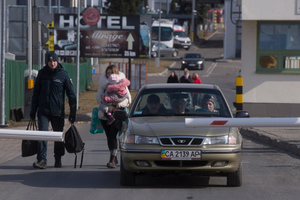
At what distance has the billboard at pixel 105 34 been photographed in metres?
32.2

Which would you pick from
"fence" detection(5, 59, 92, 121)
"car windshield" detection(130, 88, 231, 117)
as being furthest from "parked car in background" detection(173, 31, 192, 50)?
"car windshield" detection(130, 88, 231, 117)

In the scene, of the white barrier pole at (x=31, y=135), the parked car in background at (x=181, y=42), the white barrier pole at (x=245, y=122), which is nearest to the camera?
the white barrier pole at (x=31, y=135)

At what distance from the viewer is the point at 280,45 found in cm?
1970

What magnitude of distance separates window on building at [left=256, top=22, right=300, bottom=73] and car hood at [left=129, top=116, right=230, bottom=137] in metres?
11.8

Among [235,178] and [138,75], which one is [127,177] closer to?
[235,178]

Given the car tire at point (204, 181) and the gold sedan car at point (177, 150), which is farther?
the car tire at point (204, 181)

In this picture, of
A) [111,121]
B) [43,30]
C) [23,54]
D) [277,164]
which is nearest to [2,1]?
[43,30]

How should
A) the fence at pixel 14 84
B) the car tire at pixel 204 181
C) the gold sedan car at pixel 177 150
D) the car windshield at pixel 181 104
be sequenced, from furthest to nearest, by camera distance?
the fence at pixel 14 84
the car windshield at pixel 181 104
the car tire at pixel 204 181
the gold sedan car at pixel 177 150

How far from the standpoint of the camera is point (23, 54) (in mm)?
47500

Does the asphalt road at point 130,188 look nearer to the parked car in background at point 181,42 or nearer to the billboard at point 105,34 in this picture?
the billboard at point 105,34

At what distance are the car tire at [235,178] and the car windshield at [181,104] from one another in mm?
990

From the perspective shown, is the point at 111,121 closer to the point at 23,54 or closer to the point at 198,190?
the point at 198,190

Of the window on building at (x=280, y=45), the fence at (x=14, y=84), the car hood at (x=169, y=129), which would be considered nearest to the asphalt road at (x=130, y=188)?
the car hood at (x=169, y=129)

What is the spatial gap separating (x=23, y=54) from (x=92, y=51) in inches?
639
